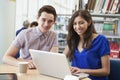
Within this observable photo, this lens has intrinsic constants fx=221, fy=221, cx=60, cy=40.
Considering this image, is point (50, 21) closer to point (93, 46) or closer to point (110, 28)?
point (93, 46)

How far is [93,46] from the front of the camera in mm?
2021

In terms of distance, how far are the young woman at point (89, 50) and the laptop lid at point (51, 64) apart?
0.38 metres

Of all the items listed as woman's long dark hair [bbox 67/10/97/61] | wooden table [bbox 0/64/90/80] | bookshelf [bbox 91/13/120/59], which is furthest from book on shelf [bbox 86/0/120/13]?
wooden table [bbox 0/64/90/80]

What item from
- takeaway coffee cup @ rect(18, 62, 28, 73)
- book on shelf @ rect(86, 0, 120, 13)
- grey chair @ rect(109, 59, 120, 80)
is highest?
book on shelf @ rect(86, 0, 120, 13)

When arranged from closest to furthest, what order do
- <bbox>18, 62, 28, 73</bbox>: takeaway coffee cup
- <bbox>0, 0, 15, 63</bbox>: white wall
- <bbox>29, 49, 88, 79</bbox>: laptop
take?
1. <bbox>29, 49, 88, 79</bbox>: laptop
2. <bbox>18, 62, 28, 73</bbox>: takeaway coffee cup
3. <bbox>0, 0, 15, 63</bbox>: white wall

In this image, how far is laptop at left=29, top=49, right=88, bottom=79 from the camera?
1469 millimetres

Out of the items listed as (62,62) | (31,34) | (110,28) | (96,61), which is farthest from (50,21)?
(110,28)

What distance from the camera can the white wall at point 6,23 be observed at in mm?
4652

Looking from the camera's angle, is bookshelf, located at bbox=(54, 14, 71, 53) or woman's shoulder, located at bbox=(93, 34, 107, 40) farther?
bookshelf, located at bbox=(54, 14, 71, 53)

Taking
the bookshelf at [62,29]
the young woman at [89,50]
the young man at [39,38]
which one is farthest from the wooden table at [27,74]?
the bookshelf at [62,29]

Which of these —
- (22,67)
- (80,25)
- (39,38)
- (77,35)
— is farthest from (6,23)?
(22,67)

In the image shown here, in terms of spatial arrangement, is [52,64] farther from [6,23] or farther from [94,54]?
[6,23]

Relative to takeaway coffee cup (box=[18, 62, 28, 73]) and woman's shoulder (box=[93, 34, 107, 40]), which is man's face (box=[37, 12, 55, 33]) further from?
takeaway coffee cup (box=[18, 62, 28, 73])

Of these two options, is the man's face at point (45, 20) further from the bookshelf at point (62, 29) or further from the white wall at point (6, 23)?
the white wall at point (6, 23)
